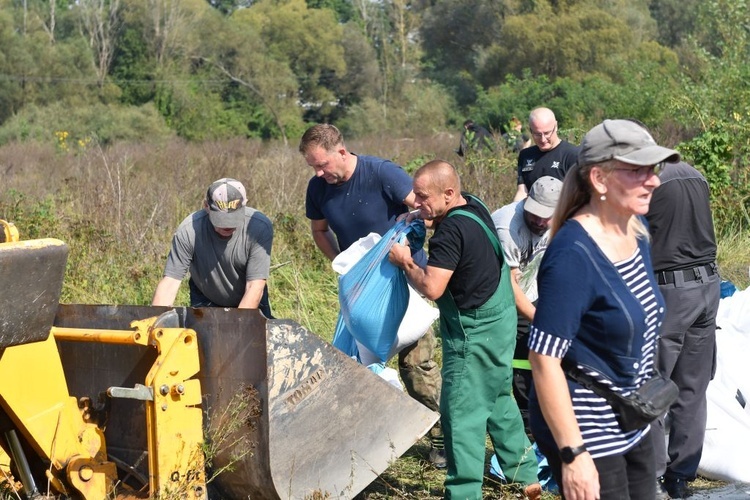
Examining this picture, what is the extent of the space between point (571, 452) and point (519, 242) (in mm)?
2583

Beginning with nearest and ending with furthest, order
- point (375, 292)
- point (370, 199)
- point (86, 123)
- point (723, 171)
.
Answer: point (375, 292) < point (370, 199) < point (723, 171) < point (86, 123)

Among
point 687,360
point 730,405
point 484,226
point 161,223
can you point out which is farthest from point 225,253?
point 161,223

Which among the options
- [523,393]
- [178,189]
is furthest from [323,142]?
[178,189]

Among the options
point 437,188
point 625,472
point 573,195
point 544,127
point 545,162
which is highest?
point 573,195

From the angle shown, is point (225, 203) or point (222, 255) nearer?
point (225, 203)

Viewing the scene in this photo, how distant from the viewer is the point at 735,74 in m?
11.6

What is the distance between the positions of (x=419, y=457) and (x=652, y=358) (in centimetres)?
290

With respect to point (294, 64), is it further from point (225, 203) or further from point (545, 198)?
point (545, 198)

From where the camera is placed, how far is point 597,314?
8.68 ft

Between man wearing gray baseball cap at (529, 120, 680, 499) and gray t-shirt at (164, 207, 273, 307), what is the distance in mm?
2782

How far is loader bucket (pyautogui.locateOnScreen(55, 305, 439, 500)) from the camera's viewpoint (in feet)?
13.3

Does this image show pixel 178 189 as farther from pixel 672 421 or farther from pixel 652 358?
pixel 652 358

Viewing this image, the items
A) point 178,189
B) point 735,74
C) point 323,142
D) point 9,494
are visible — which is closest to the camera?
point 9,494

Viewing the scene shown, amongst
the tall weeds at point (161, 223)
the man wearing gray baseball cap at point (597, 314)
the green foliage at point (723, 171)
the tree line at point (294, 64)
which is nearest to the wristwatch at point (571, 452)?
the man wearing gray baseball cap at point (597, 314)
